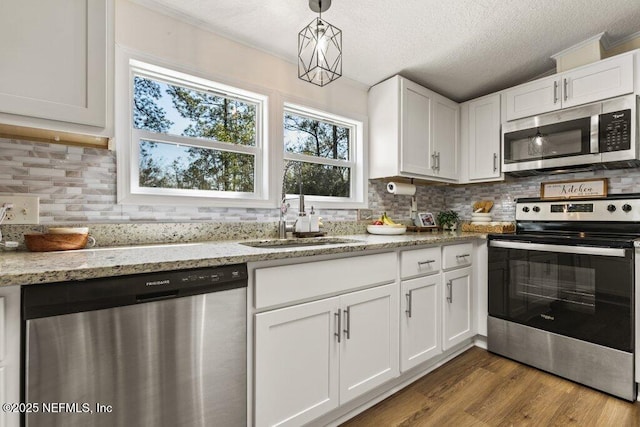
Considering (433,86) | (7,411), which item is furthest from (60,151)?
(433,86)

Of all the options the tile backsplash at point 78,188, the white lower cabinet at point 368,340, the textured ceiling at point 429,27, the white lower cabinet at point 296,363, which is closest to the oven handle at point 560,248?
the white lower cabinet at point 368,340

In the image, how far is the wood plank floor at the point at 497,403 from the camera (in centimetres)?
165

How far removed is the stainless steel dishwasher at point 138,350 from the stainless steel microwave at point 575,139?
2.44m

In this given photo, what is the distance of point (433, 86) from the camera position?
286 cm

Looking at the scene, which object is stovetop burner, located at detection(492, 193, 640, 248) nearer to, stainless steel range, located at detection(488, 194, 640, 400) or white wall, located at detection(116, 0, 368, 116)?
stainless steel range, located at detection(488, 194, 640, 400)

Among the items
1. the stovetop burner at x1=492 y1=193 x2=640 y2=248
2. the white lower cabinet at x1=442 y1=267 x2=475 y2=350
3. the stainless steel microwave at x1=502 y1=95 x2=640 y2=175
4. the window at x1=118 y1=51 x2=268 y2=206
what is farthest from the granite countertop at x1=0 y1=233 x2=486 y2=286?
the stainless steel microwave at x1=502 y1=95 x2=640 y2=175

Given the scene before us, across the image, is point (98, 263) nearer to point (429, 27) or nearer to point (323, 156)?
point (323, 156)

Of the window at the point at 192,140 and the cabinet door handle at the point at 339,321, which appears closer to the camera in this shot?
the cabinet door handle at the point at 339,321

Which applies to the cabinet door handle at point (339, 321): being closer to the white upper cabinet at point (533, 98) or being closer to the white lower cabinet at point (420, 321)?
the white lower cabinet at point (420, 321)

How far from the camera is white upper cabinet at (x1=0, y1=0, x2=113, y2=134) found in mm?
1062

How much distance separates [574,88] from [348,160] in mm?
1735

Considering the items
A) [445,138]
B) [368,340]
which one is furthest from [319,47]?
[445,138]

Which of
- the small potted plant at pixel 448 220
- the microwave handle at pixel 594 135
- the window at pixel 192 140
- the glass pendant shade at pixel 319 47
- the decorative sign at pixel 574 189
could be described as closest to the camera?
the glass pendant shade at pixel 319 47

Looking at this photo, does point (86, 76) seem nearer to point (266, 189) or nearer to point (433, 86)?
point (266, 189)
